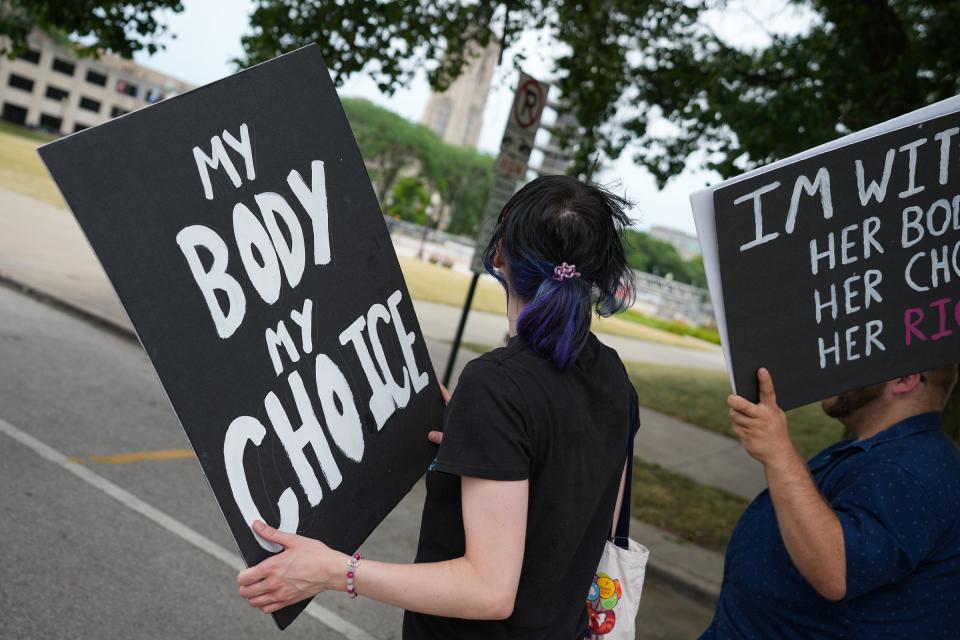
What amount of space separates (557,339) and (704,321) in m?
70.5

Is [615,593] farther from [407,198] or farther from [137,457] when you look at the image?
[407,198]

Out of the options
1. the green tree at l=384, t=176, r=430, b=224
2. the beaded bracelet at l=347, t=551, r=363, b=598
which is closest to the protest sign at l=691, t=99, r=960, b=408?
the beaded bracelet at l=347, t=551, r=363, b=598

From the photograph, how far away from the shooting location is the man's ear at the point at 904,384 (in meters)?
2.10

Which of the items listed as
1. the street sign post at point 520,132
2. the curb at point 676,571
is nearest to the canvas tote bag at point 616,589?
the curb at point 676,571

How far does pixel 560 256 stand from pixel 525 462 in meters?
0.40

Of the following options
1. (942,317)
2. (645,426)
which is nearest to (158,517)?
(942,317)

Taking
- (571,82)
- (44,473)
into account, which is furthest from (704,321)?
(44,473)

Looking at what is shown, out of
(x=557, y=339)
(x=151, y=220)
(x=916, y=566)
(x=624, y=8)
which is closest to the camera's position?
(x=151, y=220)

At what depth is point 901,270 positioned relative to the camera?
1.99 metres

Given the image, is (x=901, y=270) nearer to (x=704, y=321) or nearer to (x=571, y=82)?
(x=571, y=82)

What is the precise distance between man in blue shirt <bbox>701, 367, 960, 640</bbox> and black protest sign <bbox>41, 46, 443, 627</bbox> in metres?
0.82

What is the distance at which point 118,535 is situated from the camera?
4.59 meters

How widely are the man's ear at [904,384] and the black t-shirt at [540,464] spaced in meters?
0.72

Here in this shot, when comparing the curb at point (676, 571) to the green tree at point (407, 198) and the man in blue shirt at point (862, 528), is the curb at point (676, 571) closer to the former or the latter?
the man in blue shirt at point (862, 528)
